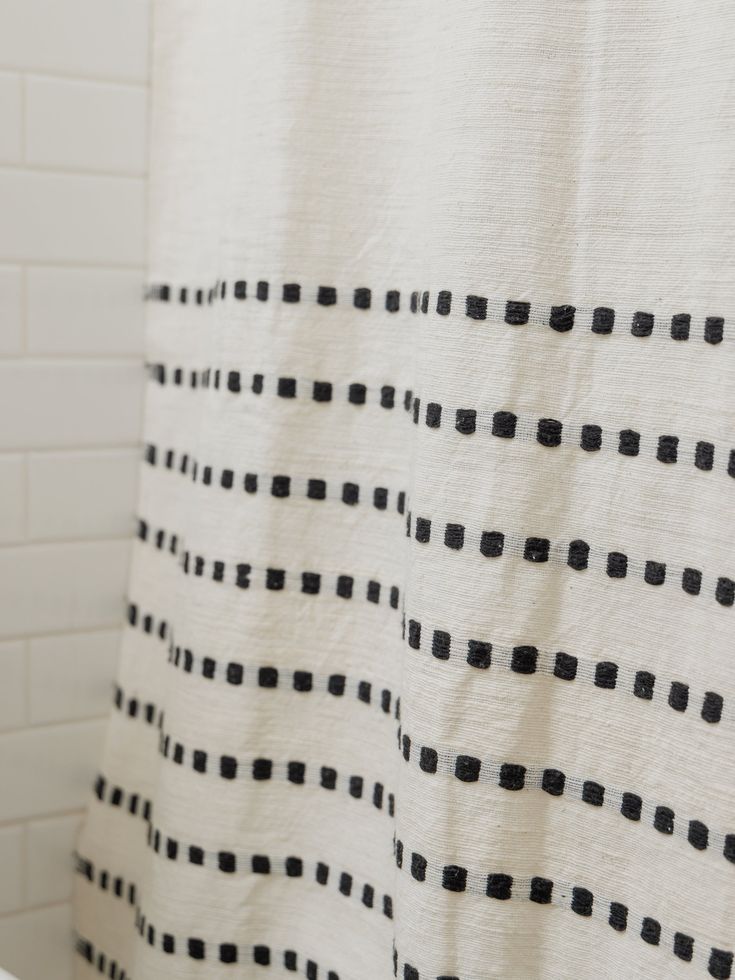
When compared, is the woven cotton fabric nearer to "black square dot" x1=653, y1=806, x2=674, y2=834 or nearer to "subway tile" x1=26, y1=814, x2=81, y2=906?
"black square dot" x1=653, y1=806, x2=674, y2=834

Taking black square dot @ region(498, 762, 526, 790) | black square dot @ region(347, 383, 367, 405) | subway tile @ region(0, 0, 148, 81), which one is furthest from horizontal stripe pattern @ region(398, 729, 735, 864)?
A: subway tile @ region(0, 0, 148, 81)

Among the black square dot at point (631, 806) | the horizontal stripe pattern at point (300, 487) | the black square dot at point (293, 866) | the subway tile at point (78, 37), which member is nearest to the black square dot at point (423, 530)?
the horizontal stripe pattern at point (300, 487)

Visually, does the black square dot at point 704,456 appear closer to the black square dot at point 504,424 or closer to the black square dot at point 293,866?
the black square dot at point 504,424

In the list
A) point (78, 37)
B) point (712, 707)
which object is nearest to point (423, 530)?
point (712, 707)

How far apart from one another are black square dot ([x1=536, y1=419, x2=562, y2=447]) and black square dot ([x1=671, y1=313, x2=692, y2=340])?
10 centimetres

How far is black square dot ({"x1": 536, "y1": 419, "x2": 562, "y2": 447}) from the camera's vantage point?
2.42 ft

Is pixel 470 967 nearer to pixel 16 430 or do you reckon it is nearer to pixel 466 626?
pixel 466 626

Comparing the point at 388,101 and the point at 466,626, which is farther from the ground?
the point at 388,101

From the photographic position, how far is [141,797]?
1.11 metres

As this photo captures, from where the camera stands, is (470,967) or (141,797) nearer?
(470,967)

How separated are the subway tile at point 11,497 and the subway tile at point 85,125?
0.29 m

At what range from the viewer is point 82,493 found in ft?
3.57

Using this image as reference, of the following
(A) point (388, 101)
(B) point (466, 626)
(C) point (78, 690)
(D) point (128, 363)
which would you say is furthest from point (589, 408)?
(C) point (78, 690)

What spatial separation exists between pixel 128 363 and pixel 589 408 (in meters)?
0.54
